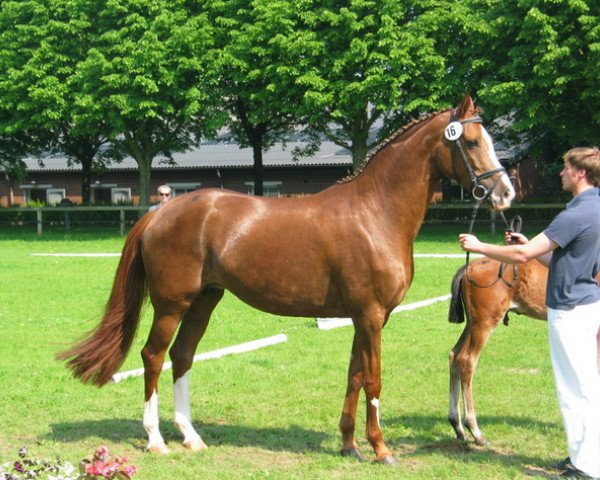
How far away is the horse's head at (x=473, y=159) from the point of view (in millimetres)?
6129

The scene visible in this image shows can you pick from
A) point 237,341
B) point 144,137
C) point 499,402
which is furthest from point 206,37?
point 499,402

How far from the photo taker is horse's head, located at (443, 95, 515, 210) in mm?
6129

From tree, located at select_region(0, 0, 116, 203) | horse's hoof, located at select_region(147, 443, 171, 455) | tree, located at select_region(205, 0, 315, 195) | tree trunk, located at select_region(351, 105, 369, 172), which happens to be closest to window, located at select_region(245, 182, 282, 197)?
tree, located at select_region(205, 0, 315, 195)

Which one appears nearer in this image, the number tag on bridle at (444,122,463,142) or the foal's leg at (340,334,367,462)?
the number tag on bridle at (444,122,463,142)

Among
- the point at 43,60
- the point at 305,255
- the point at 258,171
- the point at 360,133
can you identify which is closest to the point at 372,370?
the point at 305,255

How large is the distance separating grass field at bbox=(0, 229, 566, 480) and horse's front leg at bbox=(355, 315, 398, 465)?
159 mm

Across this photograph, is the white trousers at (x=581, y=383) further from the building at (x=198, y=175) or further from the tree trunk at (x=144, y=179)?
the building at (x=198, y=175)

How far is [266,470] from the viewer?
20.5 ft

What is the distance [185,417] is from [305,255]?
189 centimetres

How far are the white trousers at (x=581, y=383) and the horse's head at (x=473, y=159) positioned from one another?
1.04m

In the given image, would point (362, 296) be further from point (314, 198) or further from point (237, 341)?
point (237, 341)

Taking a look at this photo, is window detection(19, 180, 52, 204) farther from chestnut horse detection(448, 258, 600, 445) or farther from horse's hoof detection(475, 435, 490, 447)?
horse's hoof detection(475, 435, 490, 447)

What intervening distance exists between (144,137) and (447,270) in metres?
19.1

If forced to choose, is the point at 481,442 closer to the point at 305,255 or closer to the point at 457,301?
the point at 457,301
